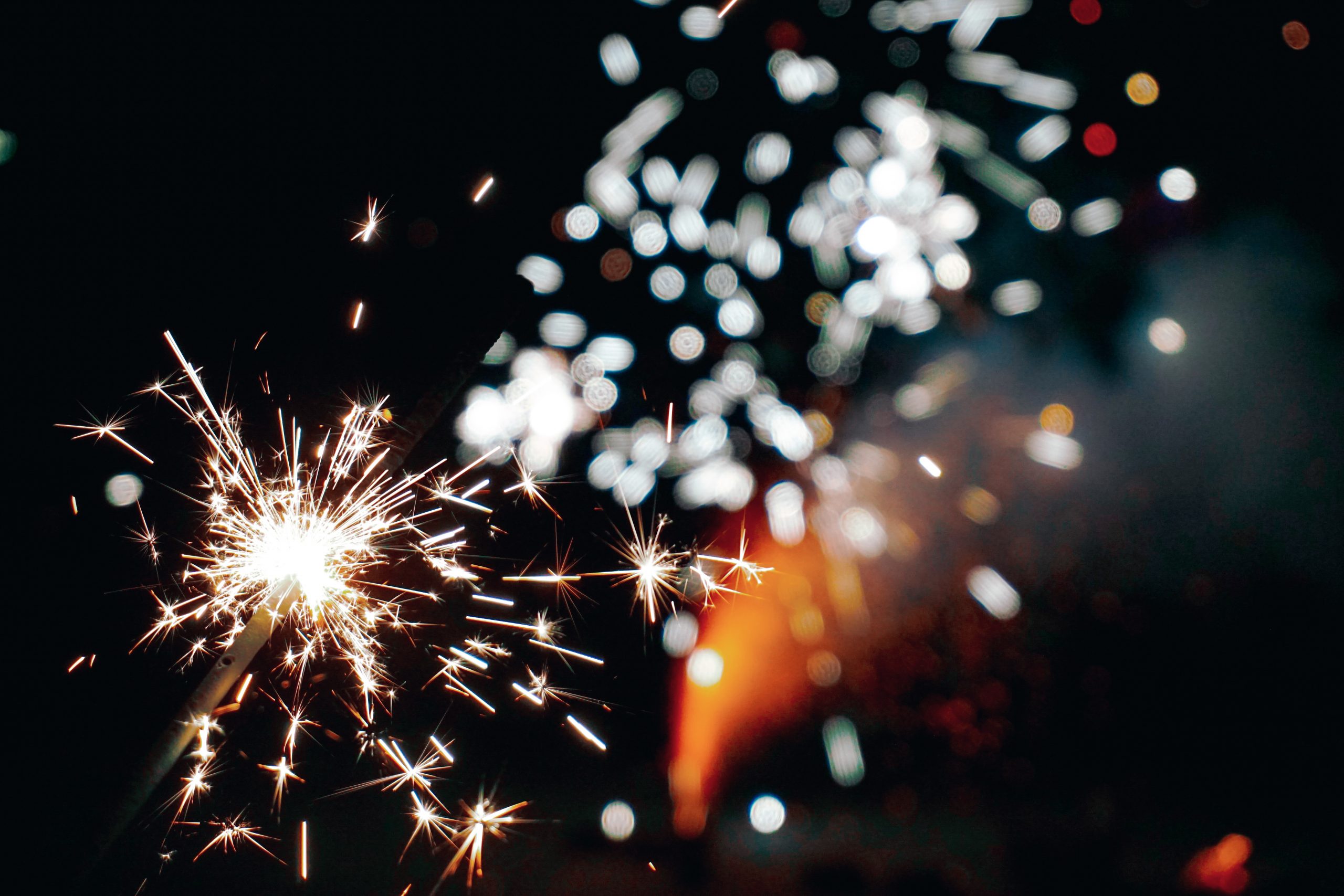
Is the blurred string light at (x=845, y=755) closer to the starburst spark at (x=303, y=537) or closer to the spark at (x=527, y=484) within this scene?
the spark at (x=527, y=484)

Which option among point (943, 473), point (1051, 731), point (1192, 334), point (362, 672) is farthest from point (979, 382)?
point (362, 672)

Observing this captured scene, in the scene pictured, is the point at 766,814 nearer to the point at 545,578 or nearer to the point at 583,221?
the point at 545,578

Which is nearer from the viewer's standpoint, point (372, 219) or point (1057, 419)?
point (372, 219)

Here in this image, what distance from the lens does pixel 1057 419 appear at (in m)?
4.48

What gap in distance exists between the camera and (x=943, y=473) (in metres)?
4.82

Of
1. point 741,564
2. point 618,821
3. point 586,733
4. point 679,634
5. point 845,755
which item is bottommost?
point 845,755

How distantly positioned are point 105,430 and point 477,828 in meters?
4.11

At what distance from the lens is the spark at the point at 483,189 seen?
299cm

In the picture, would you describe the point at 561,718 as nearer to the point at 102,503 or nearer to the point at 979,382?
the point at 102,503

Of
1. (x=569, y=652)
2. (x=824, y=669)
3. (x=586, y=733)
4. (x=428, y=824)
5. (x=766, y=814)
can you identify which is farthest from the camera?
(x=824, y=669)

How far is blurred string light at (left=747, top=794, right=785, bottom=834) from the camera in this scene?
17.0 feet

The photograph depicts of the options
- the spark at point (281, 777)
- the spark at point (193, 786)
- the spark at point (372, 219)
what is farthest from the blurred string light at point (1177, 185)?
the spark at point (193, 786)

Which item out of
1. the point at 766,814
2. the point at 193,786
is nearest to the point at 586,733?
the point at 766,814

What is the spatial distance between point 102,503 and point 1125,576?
8.07 m
